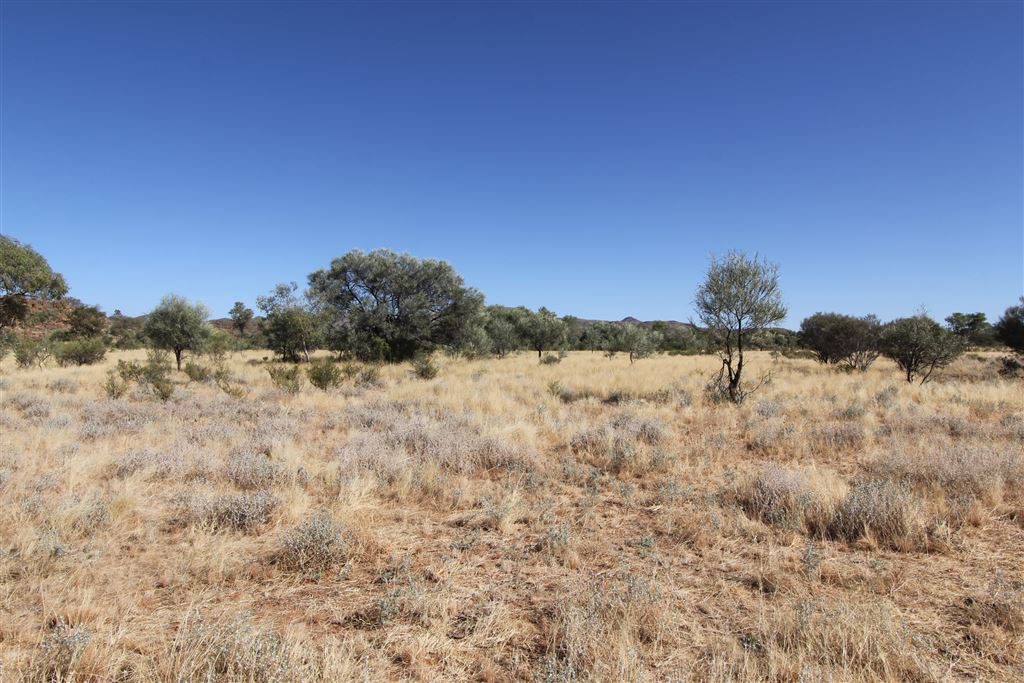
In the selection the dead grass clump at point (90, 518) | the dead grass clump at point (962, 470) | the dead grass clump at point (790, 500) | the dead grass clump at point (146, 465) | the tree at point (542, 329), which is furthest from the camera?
the tree at point (542, 329)

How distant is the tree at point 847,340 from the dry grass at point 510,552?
667 inches

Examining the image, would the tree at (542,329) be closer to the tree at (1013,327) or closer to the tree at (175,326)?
the tree at (175,326)

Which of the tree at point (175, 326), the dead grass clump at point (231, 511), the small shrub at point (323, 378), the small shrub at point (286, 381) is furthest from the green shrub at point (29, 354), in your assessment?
the dead grass clump at point (231, 511)

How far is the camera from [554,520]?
5160mm

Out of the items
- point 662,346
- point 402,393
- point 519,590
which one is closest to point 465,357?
point 402,393

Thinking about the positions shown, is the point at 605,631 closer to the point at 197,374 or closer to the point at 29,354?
the point at 197,374

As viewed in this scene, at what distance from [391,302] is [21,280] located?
14844 mm

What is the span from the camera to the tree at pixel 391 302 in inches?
984

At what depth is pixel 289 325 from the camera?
89.4 ft

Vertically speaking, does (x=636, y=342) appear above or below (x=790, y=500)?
above

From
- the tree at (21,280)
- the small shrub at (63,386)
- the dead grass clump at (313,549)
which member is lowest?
the dead grass clump at (313,549)

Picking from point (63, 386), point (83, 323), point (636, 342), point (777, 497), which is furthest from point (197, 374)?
point (83, 323)

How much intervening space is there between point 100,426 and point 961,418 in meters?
17.1

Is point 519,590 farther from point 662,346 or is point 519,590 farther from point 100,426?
point 662,346
